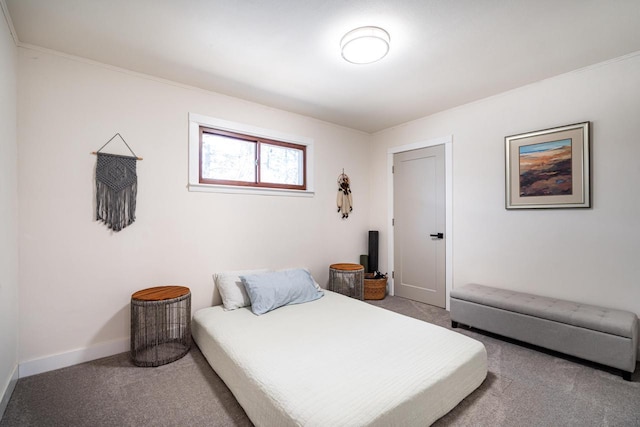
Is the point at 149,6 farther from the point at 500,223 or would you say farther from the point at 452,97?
the point at 500,223

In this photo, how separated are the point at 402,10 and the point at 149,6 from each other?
5.25 feet

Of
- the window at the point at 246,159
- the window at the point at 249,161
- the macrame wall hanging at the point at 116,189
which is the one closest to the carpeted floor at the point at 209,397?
the macrame wall hanging at the point at 116,189

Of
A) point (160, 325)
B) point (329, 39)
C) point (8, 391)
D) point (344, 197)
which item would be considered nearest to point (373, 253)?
point (344, 197)

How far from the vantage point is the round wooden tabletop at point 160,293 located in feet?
7.41

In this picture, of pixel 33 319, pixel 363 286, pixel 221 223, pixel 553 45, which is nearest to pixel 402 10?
pixel 553 45

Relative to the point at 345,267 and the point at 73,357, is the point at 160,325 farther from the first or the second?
the point at 345,267

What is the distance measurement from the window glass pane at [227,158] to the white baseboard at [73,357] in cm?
173

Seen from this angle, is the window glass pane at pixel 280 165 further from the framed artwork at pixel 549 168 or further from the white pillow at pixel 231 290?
the framed artwork at pixel 549 168

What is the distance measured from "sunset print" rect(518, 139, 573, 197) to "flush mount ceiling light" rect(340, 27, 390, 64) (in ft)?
6.31

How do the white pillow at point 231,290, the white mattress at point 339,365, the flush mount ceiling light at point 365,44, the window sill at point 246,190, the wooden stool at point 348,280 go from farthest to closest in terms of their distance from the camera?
the wooden stool at point 348,280 < the window sill at point 246,190 < the white pillow at point 231,290 < the flush mount ceiling light at point 365,44 < the white mattress at point 339,365

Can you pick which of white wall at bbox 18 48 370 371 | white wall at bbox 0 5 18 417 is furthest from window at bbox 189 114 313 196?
white wall at bbox 0 5 18 417

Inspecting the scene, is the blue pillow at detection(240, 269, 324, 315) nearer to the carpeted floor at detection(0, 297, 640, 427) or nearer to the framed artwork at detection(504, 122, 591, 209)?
the carpeted floor at detection(0, 297, 640, 427)

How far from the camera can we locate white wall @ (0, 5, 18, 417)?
1725mm

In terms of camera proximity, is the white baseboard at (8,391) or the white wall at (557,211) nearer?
the white baseboard at (8,391)
